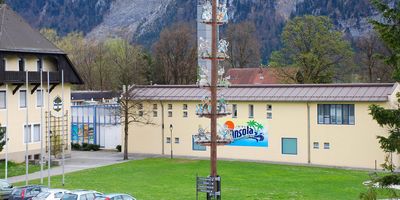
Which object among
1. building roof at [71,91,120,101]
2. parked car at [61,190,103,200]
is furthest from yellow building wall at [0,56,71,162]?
building roof at [71,91,120,101]

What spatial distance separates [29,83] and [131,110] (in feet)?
29.5

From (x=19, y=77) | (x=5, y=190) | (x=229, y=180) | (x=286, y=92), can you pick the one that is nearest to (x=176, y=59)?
(x=286, y=92)

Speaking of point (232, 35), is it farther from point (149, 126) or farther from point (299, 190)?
point (299, 190)

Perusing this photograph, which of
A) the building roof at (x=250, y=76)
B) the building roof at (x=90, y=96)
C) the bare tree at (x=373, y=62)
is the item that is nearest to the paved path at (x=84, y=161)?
the building roof at (x=90, y=96)

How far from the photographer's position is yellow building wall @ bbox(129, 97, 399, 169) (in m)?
48.0

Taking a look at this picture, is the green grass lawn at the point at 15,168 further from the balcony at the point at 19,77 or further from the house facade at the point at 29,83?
the balcony at the point at 19,77

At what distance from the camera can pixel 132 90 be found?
186 feet

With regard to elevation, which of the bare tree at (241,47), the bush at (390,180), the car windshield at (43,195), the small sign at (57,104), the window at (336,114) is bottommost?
the car windshield at (43,195)

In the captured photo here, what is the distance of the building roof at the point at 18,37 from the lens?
50594 millimetres

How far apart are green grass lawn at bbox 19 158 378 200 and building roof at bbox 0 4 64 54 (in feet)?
36.0

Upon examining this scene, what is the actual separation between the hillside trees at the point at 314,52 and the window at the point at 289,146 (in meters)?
20.7

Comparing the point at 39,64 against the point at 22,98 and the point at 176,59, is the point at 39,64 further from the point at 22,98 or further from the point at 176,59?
the point at 176,59

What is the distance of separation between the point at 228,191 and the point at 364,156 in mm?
14964

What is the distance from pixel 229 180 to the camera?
42.0 m
